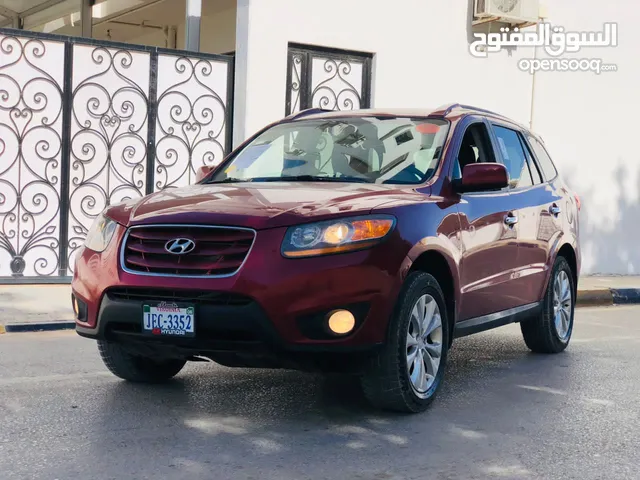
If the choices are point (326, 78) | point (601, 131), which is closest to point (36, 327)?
point (326, 78)

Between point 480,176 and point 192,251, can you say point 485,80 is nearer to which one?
point 480,176

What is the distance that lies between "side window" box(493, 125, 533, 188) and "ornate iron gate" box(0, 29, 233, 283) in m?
5.39

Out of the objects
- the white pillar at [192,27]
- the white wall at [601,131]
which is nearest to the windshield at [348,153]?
A: the white pillar at [192,27]

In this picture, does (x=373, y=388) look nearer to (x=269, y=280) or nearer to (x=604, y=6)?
(x=269, y=280)

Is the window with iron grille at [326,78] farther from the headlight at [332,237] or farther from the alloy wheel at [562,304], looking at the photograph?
the headlight at [332,237]

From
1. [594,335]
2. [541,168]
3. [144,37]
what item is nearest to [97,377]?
[541,168]

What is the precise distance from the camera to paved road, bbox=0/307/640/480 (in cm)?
452

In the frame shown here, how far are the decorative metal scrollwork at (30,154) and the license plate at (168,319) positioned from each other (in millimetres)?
6460

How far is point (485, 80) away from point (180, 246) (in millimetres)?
9908

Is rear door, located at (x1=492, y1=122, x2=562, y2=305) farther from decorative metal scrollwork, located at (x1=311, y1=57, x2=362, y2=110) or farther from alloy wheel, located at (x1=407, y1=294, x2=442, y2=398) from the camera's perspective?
decorative metal scrollwork, located at (x1=311, y1=57, x2=362, y2=110)

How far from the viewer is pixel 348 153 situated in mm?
6352

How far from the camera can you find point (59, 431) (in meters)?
5.10

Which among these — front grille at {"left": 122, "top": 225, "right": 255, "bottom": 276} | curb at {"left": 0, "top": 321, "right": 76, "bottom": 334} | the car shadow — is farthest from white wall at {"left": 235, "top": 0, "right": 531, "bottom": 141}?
front grille at {"left": 122, "top": 225, "right": 255, "bottom": 276}

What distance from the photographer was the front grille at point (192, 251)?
5.06 metres
